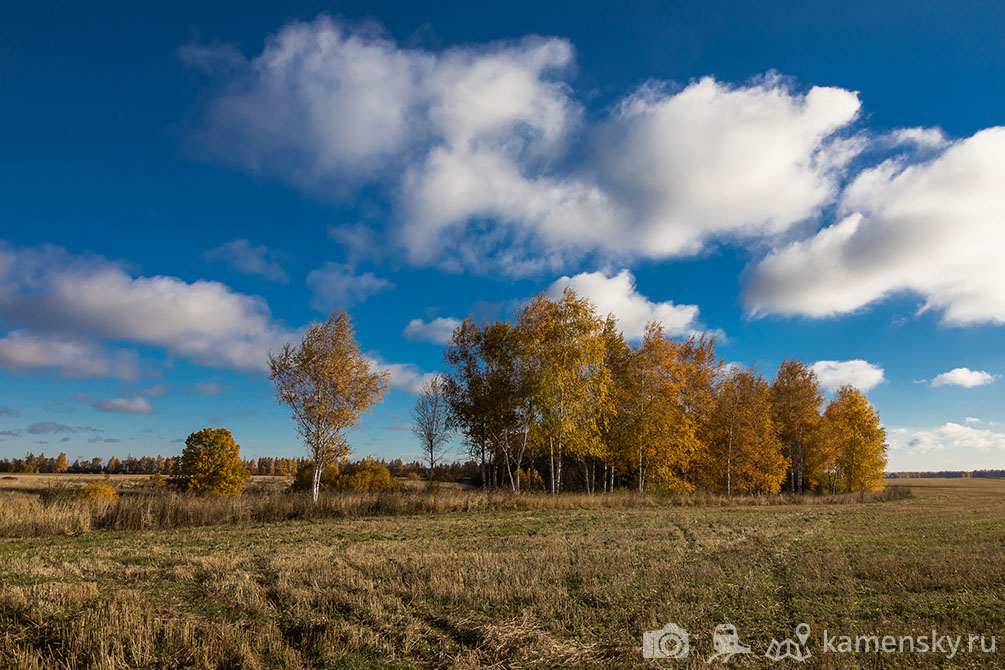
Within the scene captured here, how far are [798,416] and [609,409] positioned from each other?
26.2 metres

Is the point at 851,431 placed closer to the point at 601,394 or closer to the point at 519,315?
the point at 601,394

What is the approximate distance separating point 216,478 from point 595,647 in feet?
123

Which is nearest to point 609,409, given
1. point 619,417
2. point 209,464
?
point 619,417

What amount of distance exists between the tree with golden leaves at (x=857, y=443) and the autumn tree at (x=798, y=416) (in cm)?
241

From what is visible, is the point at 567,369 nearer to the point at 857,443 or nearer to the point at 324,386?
the point at 324,386

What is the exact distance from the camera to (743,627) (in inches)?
282

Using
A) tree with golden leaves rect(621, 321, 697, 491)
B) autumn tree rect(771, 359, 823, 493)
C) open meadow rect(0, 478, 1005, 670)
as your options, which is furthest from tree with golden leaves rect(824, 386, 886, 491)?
open meadow rect(0, 478, 1005, 670)

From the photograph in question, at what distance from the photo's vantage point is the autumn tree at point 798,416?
48.7 m

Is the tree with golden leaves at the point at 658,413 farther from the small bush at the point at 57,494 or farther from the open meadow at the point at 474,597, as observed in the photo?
the small bush at the point at 57,494

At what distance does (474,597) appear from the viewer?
29.2ft

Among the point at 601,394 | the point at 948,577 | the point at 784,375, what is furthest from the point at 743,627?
the point at 784,375

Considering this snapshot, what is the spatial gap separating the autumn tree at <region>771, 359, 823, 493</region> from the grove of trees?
27cm

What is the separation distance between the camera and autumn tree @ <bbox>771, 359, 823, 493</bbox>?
160ft

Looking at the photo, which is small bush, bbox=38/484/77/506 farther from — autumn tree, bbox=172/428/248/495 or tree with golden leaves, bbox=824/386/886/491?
tree with golden leaves, bbox=824/386/886/491
